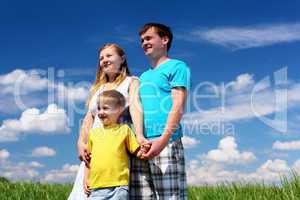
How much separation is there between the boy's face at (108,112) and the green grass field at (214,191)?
2.48 m

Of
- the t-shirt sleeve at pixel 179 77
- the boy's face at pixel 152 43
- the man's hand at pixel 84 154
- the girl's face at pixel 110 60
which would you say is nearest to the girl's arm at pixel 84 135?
the man's hand at pixel 84 154

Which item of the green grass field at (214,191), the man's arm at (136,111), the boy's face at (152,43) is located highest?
the boy's face at (152,43)

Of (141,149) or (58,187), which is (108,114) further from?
(58,187)

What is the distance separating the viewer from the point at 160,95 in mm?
4078

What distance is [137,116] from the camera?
4.06m

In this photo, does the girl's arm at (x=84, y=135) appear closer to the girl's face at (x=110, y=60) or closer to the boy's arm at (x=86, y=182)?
the boy's arm at (x=86, y=182)

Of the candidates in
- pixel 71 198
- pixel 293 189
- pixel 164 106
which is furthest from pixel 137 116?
pixel 293 189

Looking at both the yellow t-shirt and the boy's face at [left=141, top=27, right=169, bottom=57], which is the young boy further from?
the boy's face at [left=141, top=27, right=169, bottom=57]

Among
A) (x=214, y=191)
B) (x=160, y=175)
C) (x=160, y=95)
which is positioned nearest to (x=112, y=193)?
(x=160, y=175)

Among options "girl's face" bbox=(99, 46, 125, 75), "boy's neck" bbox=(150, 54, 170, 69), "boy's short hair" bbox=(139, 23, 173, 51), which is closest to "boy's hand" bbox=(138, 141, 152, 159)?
"boy's neck" bbox=(150, 54, 170, 69)

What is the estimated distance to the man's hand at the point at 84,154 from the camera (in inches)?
172

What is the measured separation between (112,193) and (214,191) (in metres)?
3.68

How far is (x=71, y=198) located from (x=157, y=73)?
151cm

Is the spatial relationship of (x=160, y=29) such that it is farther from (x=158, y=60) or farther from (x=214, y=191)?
(x=214, y=191)
